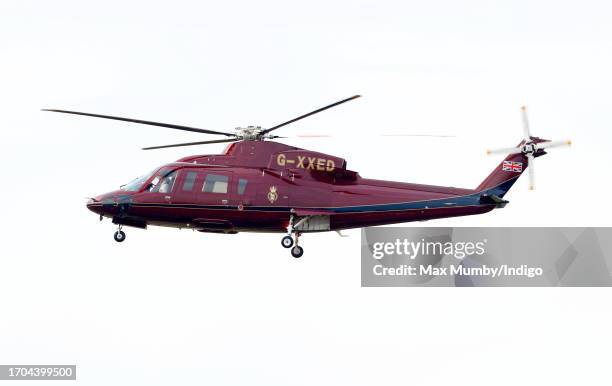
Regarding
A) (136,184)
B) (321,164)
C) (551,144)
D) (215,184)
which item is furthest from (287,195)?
(551,144)

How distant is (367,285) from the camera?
217ft

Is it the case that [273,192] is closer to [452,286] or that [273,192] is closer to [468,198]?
[468,198]

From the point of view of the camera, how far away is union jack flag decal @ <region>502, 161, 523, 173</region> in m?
57.5

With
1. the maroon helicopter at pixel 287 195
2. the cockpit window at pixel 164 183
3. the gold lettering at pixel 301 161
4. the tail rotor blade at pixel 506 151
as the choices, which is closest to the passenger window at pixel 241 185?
the maroon helicopter at pixel 287 195

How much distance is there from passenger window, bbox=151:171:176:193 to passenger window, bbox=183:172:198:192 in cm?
56

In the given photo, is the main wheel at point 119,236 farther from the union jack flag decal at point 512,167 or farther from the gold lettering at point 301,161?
the union jack flag decal at point 512,167

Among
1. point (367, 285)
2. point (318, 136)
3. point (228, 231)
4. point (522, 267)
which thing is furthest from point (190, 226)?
point (522, 267)

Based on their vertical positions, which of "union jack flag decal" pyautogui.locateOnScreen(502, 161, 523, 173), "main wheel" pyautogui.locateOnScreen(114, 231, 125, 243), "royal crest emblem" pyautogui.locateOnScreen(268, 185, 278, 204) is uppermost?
"union jack flag decal" pyautogui.locateOnScreen(502, 161, 523, 173)

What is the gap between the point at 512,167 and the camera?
57562 millimetres

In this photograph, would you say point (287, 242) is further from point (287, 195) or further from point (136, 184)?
point (136, 184)

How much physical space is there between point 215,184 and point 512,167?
12.2m

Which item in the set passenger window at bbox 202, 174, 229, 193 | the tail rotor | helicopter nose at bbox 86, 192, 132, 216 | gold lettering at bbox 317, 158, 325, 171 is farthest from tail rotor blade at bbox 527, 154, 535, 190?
helicopter nose at bbox 86, 192, 132, 216

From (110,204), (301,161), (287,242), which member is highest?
(301,161)

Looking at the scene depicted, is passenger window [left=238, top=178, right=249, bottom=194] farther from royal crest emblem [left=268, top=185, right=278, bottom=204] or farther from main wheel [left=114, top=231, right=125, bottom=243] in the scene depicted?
main wheel [left=114, top=231, right=125, bottom=243]
